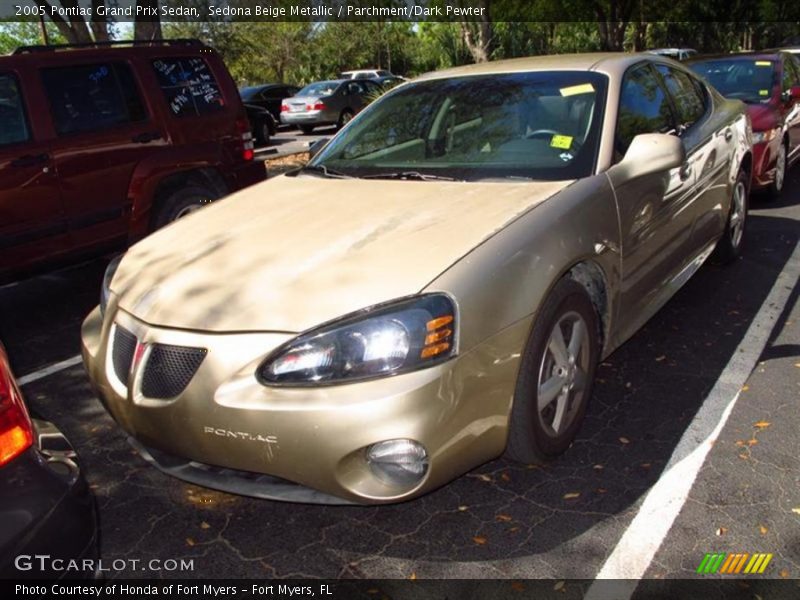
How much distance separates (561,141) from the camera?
363 cm

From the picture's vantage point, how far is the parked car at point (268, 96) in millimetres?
→ 22219

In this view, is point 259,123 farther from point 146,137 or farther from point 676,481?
point 676,481

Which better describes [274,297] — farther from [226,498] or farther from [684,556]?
[684,556]

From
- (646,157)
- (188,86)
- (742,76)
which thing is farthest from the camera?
(742,76)

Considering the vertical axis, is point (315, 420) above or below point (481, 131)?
below

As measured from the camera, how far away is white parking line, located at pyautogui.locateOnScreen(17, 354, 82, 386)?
14.6 feet

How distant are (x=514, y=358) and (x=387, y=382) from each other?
55cm

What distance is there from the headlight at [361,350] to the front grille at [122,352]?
0.64 m

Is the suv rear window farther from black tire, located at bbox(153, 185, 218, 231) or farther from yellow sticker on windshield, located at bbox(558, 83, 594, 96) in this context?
yellow sticker on windshield, located at bbox(558, 83, 594, 96)

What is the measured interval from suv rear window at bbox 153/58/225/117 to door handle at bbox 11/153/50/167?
4.06 ft

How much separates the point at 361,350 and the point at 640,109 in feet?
8.01

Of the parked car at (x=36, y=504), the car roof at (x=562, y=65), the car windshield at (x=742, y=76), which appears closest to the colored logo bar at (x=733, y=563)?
the parked car at (x=36, y=504)

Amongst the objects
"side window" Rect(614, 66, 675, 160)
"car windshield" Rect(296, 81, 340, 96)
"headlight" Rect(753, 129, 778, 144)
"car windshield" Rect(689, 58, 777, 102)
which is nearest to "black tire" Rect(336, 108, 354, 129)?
"car windshield" Rect(296, 81, 340, 96)

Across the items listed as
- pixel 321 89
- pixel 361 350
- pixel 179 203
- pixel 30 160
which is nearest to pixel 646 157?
pixel 361 350
